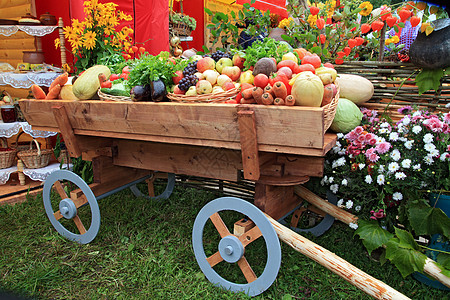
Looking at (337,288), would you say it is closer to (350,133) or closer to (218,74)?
(350,133)

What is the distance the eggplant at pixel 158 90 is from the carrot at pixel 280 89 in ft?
2.57

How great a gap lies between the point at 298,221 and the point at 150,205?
142 centimetres

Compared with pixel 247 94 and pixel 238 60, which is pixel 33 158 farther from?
pixel 247 94

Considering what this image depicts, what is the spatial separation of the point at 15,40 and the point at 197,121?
5759 millimetres

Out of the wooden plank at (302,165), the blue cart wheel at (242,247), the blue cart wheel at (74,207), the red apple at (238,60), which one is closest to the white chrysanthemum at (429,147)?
the wooden plank at (302,165)

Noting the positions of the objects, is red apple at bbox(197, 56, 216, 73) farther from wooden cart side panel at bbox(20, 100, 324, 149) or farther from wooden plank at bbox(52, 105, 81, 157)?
wooden plank at bbox(52, 105, 81, 157)

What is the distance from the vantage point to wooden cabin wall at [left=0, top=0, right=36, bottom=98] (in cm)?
560

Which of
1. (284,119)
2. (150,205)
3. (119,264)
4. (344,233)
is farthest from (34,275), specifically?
(344,233)

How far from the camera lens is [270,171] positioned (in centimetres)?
212

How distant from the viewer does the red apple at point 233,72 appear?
2.29 meters

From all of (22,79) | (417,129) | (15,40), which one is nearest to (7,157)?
(22,79)

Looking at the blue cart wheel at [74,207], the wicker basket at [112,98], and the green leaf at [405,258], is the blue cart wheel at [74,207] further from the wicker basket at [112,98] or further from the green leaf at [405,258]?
the green leaf at [405,258]

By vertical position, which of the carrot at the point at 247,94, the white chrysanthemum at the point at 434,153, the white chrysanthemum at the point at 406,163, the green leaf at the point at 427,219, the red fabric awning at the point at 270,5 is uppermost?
the red fabric awning at the point at 270,5

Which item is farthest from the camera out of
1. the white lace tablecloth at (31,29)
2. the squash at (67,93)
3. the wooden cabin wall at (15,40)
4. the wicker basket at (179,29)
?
the wooden cabin wall at (15,40)
